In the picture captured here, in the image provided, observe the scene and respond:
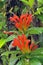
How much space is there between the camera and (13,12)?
72.5 inches

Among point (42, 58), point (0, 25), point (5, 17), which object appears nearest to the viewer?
point (42, 58)

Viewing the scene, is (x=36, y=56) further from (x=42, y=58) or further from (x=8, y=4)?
(x=8, y=4)

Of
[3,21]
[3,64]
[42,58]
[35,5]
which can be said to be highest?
[35,5]

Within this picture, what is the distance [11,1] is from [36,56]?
636 millimetres

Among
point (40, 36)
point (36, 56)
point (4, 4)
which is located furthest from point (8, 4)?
point (36, 56)

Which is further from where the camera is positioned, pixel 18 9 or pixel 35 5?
pixel 18 9

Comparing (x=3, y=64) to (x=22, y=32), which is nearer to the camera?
(x=22, y=32)

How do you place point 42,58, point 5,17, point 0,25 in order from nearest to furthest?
point 42,58 < point 0,25 < point 5,17

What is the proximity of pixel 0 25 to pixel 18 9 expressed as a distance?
27 cm

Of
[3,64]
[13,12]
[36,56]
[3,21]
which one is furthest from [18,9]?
[36,56]

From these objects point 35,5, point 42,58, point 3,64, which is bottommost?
point 3,64

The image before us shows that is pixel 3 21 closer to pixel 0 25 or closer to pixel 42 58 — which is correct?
pixel 0 25

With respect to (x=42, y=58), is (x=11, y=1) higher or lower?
higher

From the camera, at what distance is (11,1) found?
5.90 ft
